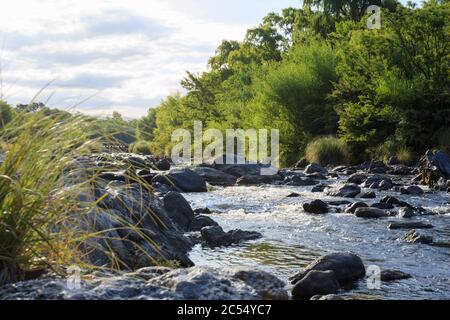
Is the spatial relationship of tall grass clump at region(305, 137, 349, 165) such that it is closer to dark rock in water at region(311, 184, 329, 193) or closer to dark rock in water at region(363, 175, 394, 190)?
dark rock in water at region(363, 175, 394, 190)

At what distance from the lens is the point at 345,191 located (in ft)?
61.2

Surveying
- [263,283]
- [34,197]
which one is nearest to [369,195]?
[263,283]

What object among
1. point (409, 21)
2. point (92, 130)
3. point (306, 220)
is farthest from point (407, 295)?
point (409, 21)

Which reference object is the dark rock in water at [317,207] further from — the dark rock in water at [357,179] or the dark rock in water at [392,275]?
the dark rock in water at [357,179]

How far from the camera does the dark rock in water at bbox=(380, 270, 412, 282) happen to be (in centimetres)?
833

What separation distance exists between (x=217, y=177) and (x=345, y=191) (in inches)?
338

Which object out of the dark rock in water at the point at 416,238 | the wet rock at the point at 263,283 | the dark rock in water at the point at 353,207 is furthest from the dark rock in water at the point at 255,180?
the wet rock at the point at 263,283

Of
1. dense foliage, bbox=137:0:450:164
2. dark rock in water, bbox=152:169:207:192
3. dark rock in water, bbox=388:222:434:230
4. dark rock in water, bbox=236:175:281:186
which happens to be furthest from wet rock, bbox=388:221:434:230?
dense foliage, bbox=137:0:450:164

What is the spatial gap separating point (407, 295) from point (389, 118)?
2572cm

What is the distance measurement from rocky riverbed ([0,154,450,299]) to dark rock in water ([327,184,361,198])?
4cm

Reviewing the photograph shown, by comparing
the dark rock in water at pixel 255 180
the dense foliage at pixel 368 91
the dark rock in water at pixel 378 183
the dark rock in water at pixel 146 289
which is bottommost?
the dark rock in water at pixel 255 180

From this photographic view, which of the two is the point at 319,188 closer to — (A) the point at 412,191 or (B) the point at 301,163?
(A) the point at 412,191

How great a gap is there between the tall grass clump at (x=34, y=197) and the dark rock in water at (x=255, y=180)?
20.6 m

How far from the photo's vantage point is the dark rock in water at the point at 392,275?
8.33 m
